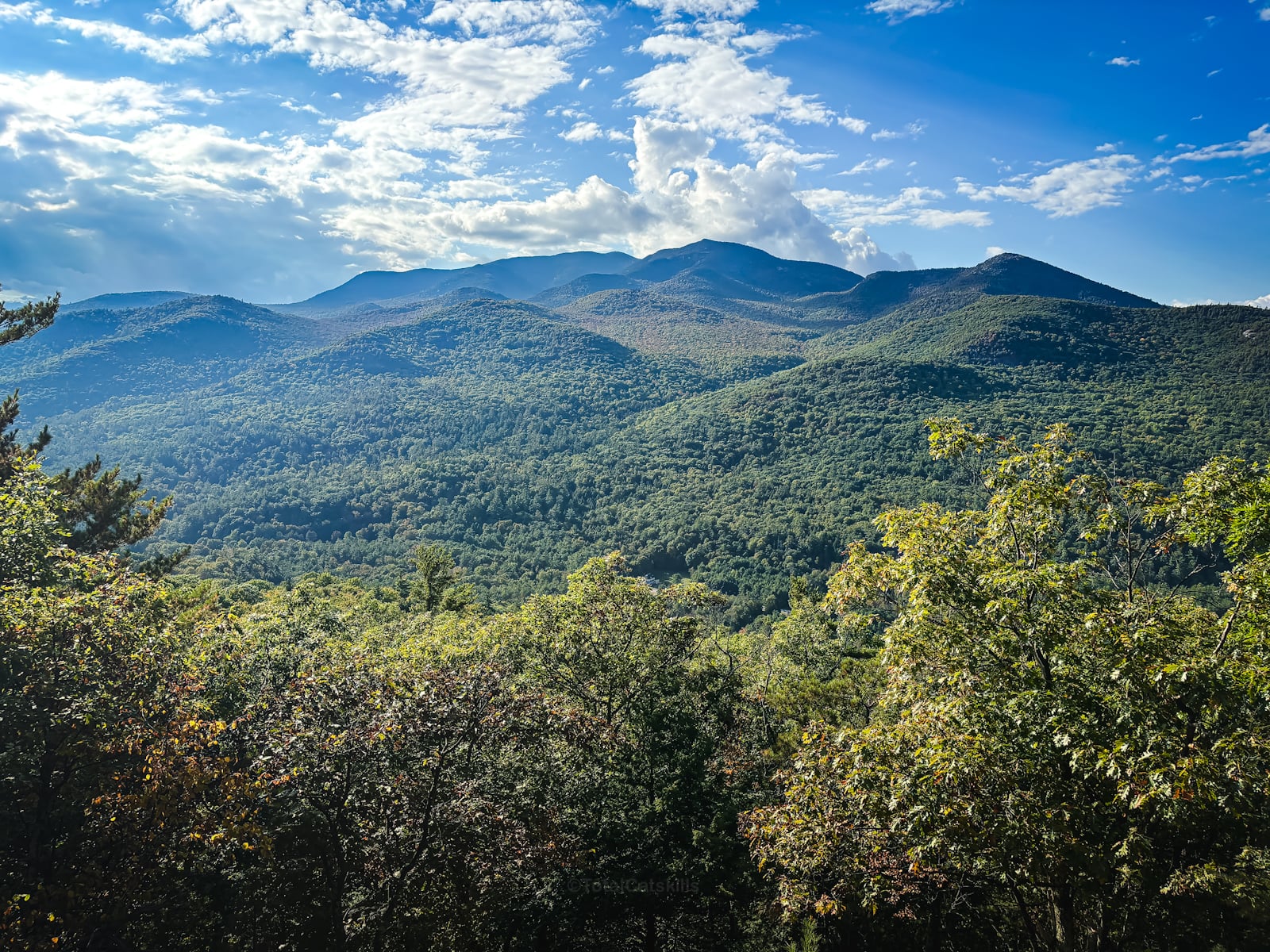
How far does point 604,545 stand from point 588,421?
204 feet

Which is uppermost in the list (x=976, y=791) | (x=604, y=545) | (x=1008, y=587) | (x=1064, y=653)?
(x=1008, y=587)

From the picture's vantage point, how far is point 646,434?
496 ft

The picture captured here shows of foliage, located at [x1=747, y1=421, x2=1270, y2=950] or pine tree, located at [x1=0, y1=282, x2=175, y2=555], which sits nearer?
foliage, located at [x1=747, y1=421, x2=1270, y2=950]

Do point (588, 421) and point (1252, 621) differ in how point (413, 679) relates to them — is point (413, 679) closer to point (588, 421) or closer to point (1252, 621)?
point (1252, 621)

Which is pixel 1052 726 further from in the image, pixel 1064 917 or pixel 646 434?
pixel 646 434

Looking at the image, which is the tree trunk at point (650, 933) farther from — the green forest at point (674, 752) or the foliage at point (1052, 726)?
the foliage at point (1052, 726)

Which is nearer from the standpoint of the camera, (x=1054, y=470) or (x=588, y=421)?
(x=1054, y=470)

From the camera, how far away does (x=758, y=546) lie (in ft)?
317

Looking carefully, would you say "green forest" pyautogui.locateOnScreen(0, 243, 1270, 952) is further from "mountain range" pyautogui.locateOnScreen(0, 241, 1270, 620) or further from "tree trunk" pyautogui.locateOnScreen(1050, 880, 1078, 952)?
"mountain range" pyautogui.locateOnScreen(0, 241, 1270, 620)

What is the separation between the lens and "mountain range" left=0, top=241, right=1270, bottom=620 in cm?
9831

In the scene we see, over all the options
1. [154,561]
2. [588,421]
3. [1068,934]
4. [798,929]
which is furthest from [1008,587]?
[588,421]

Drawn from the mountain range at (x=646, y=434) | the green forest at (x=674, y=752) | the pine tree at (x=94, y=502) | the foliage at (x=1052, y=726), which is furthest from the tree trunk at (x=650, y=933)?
the mountain range at (x=646, y=434)

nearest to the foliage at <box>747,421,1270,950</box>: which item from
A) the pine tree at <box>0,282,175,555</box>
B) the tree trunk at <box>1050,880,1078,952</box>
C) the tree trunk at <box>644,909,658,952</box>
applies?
the tree trunk at <box>1050,880,1078,952</box>

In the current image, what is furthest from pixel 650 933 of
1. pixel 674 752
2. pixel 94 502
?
pixel 94 502
